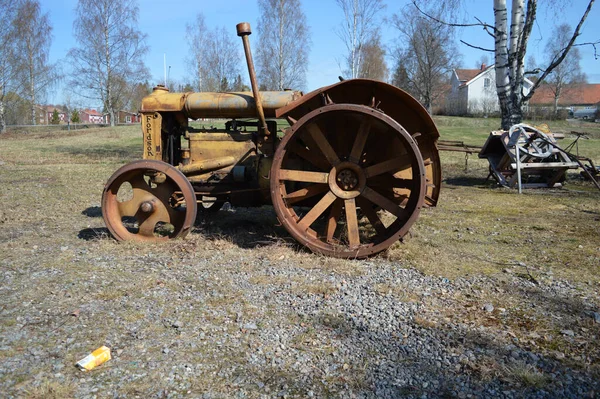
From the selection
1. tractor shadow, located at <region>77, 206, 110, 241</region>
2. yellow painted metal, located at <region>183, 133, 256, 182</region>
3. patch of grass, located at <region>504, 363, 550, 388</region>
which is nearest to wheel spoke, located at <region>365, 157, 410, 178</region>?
yellow painted metal, located at <region>183, 133, 256, 182</region>

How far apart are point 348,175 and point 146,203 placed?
2.30 m

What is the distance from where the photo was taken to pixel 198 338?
3.17 meters

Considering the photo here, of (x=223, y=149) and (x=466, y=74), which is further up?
(x=466, y=74)

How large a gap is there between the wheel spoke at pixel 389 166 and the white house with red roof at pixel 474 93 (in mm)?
45870

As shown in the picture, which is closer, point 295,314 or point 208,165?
point 295,314

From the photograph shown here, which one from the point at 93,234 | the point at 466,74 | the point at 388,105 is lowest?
the point at 93,234

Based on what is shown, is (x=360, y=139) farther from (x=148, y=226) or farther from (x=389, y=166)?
(x=148, y=226)

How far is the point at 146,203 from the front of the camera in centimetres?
538

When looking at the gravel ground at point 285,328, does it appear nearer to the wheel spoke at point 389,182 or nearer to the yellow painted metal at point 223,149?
the wheel spoke at point 389,182

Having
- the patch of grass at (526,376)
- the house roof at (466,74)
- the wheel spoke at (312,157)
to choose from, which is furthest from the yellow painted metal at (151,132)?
the house roof at (466,74)

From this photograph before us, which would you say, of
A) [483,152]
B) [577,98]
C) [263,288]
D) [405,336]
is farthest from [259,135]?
[577,98]

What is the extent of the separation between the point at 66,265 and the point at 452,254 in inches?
155

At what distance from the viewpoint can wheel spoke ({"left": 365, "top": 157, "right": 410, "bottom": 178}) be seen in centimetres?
480

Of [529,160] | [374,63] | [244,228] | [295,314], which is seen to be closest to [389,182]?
[244,228]
